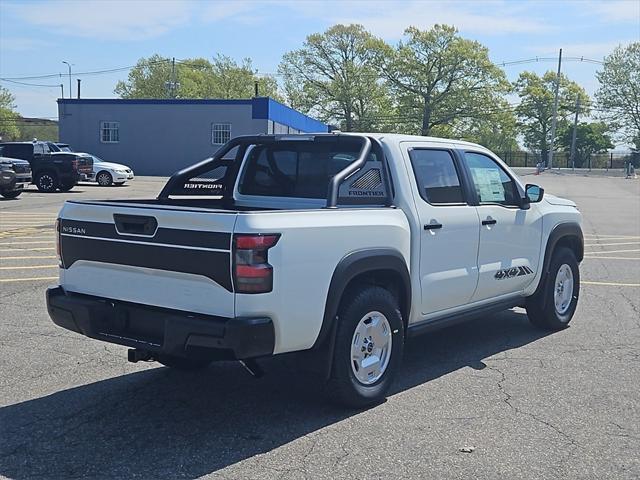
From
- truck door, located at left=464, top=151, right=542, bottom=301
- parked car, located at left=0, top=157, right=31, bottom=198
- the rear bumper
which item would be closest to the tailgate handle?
the rear bumper

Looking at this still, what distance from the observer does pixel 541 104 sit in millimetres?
90250

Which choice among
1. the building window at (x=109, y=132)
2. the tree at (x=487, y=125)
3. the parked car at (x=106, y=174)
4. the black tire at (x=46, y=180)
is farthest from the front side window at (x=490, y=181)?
the tree at (x=487, y=125)

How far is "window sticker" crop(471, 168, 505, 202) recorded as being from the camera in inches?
248

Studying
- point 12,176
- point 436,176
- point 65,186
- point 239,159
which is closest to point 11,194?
point 12,176

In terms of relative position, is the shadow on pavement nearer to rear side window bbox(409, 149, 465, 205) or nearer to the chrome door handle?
the chrome door handle

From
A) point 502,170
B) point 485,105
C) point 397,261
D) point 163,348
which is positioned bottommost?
point 163,348

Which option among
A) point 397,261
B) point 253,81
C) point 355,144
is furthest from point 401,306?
point 253,81

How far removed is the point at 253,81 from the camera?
77.8m

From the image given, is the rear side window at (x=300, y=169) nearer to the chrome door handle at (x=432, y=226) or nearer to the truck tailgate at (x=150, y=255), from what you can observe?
the chrome door handle at (x=432, y=226)

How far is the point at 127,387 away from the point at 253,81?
74.9 meters

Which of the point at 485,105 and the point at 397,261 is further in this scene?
the point at 485,105

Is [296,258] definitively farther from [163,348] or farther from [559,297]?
[559,297]

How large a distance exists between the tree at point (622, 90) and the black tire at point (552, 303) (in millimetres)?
81620

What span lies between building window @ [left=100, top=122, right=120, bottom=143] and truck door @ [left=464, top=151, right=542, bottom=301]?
142 feet
